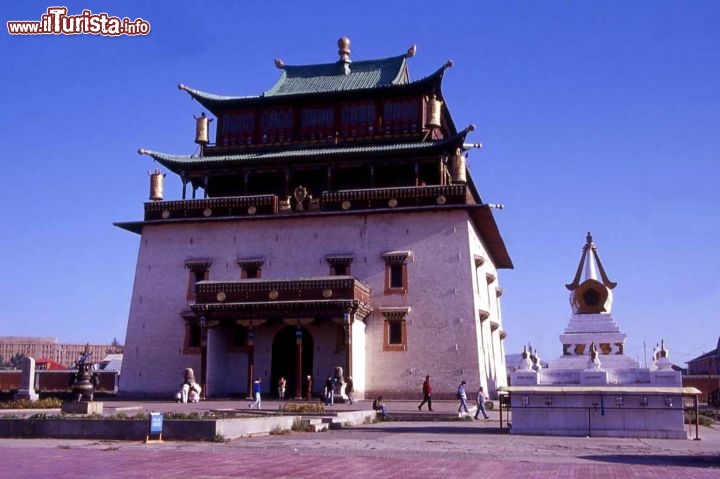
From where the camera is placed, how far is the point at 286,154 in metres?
41.6

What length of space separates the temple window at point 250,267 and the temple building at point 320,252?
6 cm

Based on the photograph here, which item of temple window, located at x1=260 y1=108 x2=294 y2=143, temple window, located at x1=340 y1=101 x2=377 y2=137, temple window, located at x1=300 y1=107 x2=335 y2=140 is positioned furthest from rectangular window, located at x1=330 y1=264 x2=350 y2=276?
temple window, located at x1=260 y1=108 x2=294 y2=143

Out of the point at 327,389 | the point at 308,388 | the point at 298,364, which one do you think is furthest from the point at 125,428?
the point at 308,388

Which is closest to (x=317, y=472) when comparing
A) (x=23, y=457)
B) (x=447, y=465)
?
(x=447, y=465)

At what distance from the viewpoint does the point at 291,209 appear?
4050 centimetres

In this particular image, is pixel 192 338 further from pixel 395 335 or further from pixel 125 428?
pixel 125 428

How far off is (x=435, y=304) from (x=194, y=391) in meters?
11.8

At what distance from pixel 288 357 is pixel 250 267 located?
5.13 meters

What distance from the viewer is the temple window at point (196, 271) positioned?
40562 mm

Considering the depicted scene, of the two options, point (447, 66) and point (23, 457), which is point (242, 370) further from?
point (23, 457)

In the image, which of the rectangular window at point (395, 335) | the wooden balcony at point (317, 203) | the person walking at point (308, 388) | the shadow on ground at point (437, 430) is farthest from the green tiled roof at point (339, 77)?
the shadow on ground at point (437, 430)

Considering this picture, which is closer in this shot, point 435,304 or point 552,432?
point 552,432

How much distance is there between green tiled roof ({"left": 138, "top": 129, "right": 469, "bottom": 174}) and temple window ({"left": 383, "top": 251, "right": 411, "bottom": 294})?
5454 mm

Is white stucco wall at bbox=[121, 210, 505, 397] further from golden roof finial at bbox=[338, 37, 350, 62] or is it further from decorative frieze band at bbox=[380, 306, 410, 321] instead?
golden roof finial at bbox=[338, 37, 350, 62]
